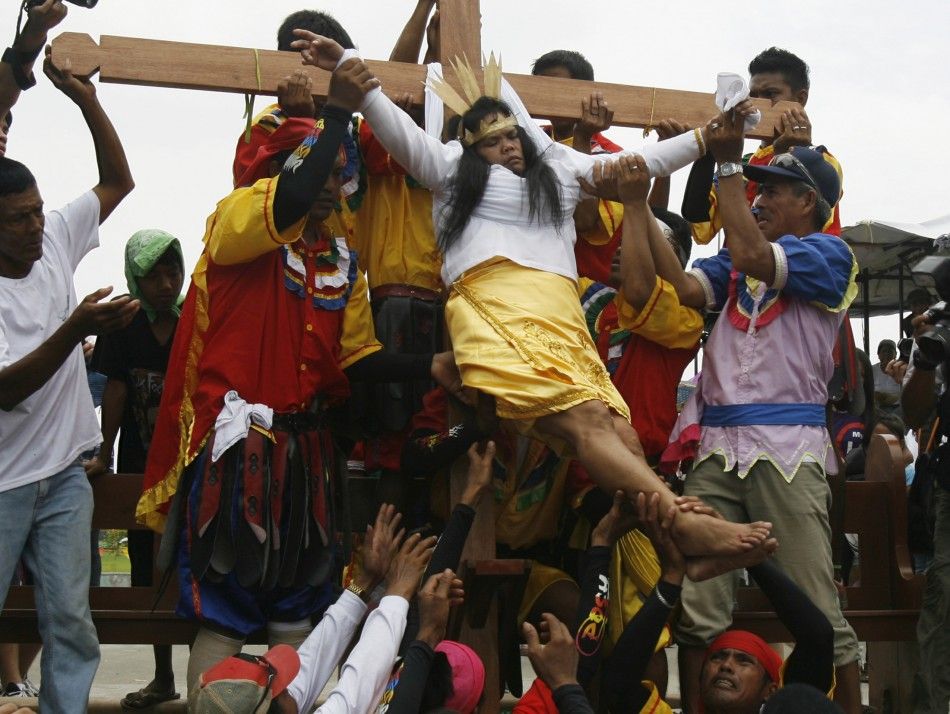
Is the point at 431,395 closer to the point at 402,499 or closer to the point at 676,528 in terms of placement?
the point at 402,499

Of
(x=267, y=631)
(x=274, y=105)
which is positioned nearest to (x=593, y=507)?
(x=267, y=631)

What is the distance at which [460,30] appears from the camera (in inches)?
204

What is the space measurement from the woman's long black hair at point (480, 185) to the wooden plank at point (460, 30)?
0.34m

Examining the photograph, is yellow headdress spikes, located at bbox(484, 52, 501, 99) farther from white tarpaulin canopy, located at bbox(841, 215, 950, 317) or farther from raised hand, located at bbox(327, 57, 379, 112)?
white tarpaulin canopy, located at bbox(841, 215, 950, 317)

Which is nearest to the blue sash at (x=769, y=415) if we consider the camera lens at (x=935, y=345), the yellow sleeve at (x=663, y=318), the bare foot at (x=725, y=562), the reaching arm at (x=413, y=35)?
the yellow sleeve at (x=663, y=318)

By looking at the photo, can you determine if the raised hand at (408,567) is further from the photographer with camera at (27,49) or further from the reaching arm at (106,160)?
the photographer with camera at (27,49)

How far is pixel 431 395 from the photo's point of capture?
511 cm

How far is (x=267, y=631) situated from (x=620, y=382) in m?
1.66

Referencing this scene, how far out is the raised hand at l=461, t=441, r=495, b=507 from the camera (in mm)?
4680

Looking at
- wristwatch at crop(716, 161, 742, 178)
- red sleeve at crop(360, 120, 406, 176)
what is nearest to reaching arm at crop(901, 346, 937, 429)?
wristwatch at crop(716, 161, 742, 178)

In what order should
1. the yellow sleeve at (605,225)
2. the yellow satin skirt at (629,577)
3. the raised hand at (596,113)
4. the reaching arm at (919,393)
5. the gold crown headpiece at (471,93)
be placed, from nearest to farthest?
the gold crown headpiece at (471,93), the yellow satin skirt at (629,577), the raised hand at (596,113), the yellow sleeve at (605,225), the reaching arm at (919,393)

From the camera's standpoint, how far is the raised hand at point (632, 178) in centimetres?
466

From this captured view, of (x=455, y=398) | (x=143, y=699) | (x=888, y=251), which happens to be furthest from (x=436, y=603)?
(x=888, y=251)

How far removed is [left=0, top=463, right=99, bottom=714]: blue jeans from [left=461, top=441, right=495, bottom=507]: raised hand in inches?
52.9
